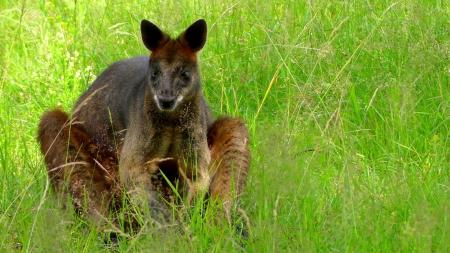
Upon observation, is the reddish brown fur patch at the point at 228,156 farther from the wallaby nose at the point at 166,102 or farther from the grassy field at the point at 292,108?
the wallaby nose at the point at 166,102

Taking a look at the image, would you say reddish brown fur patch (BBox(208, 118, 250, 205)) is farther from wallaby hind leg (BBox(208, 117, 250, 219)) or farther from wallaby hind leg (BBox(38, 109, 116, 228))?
wallaby hind leg (BBox(38, 109, 116, 228))

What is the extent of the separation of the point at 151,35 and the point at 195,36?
0.86 feet

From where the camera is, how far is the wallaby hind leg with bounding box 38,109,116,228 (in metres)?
6.20

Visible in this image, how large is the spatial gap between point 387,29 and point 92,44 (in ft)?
7.78

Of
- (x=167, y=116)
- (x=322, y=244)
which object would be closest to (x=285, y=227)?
(x=322, y=244)

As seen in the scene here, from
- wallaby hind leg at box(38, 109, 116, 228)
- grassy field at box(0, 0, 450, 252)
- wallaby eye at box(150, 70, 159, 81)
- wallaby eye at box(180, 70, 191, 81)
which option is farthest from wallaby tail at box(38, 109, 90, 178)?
wallaby eye at box(180, 70, 191, 81)

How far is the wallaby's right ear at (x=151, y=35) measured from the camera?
613cm

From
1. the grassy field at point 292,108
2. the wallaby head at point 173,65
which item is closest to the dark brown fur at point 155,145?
the wallaby head at point 173,65

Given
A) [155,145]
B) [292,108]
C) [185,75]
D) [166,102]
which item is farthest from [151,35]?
[292,108]

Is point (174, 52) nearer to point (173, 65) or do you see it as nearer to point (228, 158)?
point (173, 65)

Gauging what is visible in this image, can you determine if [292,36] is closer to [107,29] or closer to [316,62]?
[316,62]

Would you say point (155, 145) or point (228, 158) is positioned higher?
point (155, 145)

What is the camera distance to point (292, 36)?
25.8 feet

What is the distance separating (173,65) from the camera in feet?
19.9
